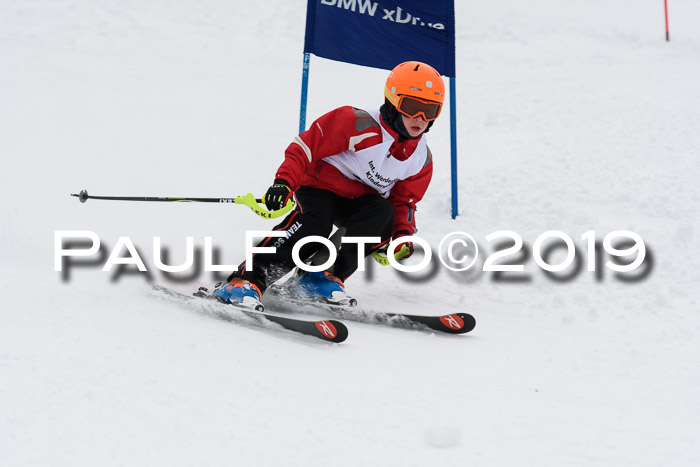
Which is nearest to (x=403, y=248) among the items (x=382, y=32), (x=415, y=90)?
(x=415, y=90)

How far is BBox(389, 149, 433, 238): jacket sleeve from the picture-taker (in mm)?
4297

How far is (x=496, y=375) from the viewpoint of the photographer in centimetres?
300

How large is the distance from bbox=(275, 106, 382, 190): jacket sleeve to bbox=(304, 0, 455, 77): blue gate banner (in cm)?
162

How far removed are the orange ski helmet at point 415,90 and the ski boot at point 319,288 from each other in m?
1.05

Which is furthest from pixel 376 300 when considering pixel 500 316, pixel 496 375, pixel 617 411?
pixel 617 411

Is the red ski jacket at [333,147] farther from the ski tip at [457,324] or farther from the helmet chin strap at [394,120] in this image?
the ski tip at [457,324]

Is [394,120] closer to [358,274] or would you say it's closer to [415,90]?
[415,90]

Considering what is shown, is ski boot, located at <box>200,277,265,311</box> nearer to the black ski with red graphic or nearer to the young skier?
the young skier

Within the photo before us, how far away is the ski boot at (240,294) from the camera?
365 centimetres

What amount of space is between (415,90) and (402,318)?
1244 millimetres

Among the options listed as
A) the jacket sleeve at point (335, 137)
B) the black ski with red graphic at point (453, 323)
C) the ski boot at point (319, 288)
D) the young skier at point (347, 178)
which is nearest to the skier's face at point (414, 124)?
the young skier at point (347, 178)

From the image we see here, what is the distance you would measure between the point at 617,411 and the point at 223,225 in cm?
405

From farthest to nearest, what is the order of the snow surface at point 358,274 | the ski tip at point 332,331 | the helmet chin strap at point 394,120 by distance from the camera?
the helmet chin strap at point 394,120
the ski tip at point 332,331
the snow surface at point 358,274

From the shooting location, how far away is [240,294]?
371 cm
